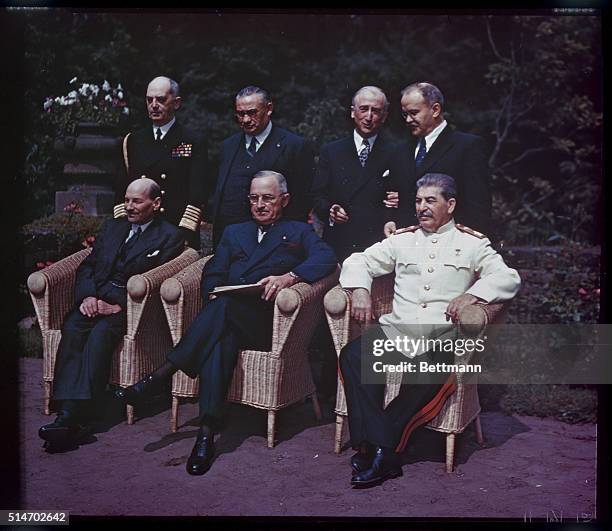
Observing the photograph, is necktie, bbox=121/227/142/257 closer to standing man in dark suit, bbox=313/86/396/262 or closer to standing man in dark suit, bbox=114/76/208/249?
standing man in dark suit, bbox=114/76/208/249

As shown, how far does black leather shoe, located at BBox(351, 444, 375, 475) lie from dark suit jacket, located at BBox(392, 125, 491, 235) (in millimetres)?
1301

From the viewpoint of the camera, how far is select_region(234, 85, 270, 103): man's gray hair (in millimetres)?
4758

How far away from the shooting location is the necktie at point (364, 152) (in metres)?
4.75

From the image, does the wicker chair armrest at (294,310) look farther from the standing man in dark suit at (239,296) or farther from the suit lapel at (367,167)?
the suit lapel at (367,167)

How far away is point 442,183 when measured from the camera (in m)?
4.62

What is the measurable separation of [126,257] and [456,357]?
6.69 ft

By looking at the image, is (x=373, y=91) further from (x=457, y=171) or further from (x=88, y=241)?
(x=88, y=241)

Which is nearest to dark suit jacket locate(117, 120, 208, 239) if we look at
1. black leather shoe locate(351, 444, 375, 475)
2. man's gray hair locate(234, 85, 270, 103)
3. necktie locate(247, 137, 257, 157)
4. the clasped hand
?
necktie locate(247, 137, 257, 157)

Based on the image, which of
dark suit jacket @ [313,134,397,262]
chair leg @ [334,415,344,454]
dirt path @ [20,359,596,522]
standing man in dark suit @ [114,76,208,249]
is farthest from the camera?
standing man in dark suit @ [114,76,208,249]

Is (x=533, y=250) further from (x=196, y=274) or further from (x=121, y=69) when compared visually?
(x=121, y=69)

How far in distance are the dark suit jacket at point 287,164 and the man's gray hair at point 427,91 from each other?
0.68 meters

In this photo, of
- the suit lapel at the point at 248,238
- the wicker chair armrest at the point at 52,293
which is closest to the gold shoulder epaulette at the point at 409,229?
the suit lapel at the point at 248,238

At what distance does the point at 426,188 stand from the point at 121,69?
6.36 feet

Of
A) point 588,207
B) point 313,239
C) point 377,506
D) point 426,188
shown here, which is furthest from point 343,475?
point 588,207
